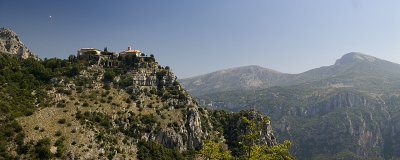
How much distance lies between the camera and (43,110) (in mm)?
112312

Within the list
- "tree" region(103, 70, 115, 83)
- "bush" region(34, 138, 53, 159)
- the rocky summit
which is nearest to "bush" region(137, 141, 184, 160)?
the rocky summit

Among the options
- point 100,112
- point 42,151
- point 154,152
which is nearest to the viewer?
point 42,151

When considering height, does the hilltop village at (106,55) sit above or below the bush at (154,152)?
above

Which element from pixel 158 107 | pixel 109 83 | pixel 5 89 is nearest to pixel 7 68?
pixel 5 89

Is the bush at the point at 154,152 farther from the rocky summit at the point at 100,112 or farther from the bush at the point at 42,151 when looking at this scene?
the bush at the point at 42,151

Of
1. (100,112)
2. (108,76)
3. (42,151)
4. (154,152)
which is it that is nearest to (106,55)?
(108,76)

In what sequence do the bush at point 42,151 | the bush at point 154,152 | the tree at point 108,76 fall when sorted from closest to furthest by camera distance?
the bush at point 42,151 → the bush at point 154,152 → the tree at point 108,76

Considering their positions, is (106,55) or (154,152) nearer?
(154,152)

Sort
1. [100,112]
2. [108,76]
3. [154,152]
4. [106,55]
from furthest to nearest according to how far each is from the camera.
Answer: [106,55]
[108,76]
[100,112]
[154,152]

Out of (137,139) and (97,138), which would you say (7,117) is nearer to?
(97,138)

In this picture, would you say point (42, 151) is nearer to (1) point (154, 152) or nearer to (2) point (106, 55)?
(1) point (154, 152)

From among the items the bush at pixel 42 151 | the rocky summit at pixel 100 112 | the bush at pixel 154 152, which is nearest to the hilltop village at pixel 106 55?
the rocky summit at pixel 100 112

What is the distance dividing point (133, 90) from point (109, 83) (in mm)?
8910

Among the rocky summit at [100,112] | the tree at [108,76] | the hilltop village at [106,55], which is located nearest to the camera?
the rocky summit at [100,112]
